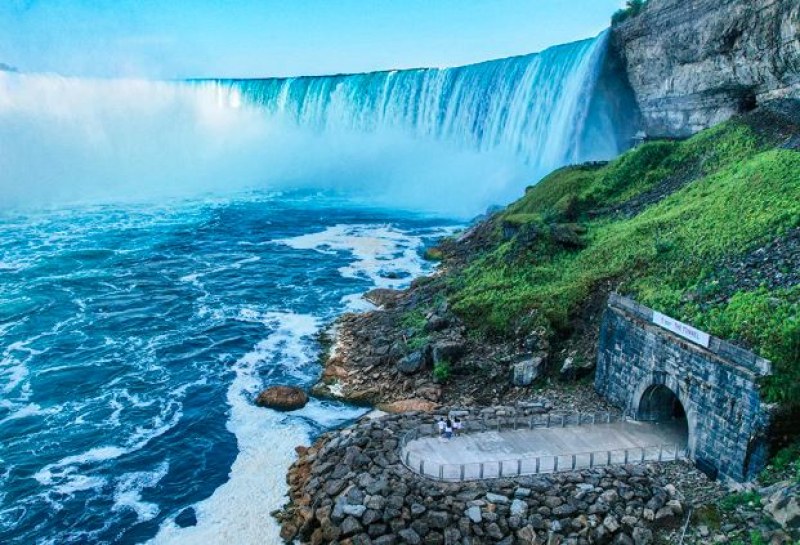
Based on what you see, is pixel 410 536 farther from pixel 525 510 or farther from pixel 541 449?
pixel 541 449

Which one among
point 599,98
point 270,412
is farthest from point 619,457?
point 599,98

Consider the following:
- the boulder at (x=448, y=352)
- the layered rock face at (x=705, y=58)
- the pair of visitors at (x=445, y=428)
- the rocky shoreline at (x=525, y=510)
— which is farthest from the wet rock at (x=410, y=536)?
the layered rock face at (x=705, y=58)

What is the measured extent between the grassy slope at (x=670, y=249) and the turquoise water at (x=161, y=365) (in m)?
8.80

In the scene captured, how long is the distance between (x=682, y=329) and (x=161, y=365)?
23016 millimetres

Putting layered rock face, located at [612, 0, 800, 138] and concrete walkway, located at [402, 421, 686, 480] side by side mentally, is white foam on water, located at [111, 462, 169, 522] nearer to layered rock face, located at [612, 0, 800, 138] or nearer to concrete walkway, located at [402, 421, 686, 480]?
concrete walkway, located at [402, 421, 686, 480]

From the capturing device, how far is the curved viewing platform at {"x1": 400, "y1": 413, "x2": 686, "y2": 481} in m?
18.4

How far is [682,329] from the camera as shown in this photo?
1903cm

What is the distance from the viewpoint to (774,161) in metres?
28.6

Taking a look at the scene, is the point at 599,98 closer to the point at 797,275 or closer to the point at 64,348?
the point at 797,275

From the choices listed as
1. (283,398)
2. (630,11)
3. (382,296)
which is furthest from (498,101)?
(283,398)

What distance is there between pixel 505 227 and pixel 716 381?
23877mm

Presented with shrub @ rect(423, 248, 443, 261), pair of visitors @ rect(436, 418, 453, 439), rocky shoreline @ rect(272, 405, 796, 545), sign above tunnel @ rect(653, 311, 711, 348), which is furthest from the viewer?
shrub @ rect(423, 248, 443, 261)

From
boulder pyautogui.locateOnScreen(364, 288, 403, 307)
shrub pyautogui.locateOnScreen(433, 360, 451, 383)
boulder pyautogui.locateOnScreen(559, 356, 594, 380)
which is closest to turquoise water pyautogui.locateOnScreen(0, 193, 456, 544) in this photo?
boulder pyautogui.locateOnScreen(364, 288, 403, 307)

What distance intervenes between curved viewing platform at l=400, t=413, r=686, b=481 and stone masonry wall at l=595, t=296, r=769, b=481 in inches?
44.8
